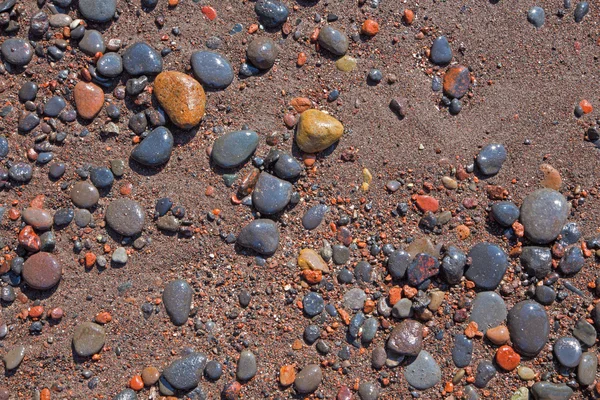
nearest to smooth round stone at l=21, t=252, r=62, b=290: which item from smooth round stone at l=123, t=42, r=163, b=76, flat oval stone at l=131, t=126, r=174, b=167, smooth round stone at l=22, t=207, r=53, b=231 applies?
smooth round stone at l=22, t=207, r=53, b=231

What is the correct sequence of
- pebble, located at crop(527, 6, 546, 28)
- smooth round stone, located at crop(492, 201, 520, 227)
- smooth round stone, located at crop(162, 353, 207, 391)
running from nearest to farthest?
smooth round stone, located at crop(162, 353, 207, 391) < smooth round stone, located at crop(492, 201, 520, 227) < pebble, located at crop(527, 6, 546, 28)

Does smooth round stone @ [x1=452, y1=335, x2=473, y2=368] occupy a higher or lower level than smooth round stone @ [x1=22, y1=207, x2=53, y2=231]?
higher

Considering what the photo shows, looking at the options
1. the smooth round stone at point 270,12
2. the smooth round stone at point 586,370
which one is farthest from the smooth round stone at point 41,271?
the smooth round stone at point 586,370

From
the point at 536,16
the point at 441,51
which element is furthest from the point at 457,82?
the point at 536,16

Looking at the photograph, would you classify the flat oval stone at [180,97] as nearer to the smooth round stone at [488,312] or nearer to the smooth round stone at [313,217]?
the smooth round stone at [313,217]

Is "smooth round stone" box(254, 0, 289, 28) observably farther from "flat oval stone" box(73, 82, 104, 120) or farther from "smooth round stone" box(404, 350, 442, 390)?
"smooth round stone" box(404, 350, 442, 390)

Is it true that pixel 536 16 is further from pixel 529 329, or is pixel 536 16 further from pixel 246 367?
pixel 246 367

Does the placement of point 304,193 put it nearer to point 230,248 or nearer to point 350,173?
point 350,173
